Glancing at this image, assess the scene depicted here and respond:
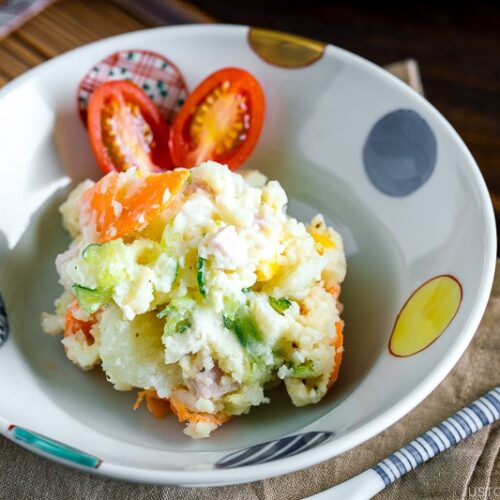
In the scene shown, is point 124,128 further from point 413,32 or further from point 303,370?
point 413,32

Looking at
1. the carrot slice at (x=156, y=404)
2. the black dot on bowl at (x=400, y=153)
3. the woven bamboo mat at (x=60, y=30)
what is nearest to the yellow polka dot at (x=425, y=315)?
the black dot on bowl at (x=400, y=153)

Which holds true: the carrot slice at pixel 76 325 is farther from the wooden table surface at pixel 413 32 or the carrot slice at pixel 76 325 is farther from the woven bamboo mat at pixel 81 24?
the wooden table surface at pixel 413 32

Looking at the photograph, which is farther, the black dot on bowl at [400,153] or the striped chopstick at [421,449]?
the black dot on bowl at [400,153]

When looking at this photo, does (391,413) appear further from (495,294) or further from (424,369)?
(495,294)

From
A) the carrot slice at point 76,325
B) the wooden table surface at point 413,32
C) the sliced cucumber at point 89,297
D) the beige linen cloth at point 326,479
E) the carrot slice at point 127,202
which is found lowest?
the wooden table surface at point 413,32

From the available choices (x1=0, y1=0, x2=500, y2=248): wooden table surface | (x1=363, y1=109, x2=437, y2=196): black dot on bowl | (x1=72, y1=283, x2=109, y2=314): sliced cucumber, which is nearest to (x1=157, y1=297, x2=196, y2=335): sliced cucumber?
(x1=72, y1=283, x2=109, y2=314): sliced cucumber

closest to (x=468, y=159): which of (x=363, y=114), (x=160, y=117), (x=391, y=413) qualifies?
(x=363, y=114)

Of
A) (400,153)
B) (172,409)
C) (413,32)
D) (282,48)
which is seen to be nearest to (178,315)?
(172,409)

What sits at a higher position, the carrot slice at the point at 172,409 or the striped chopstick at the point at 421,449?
the carrot slice at the point at 172,409
